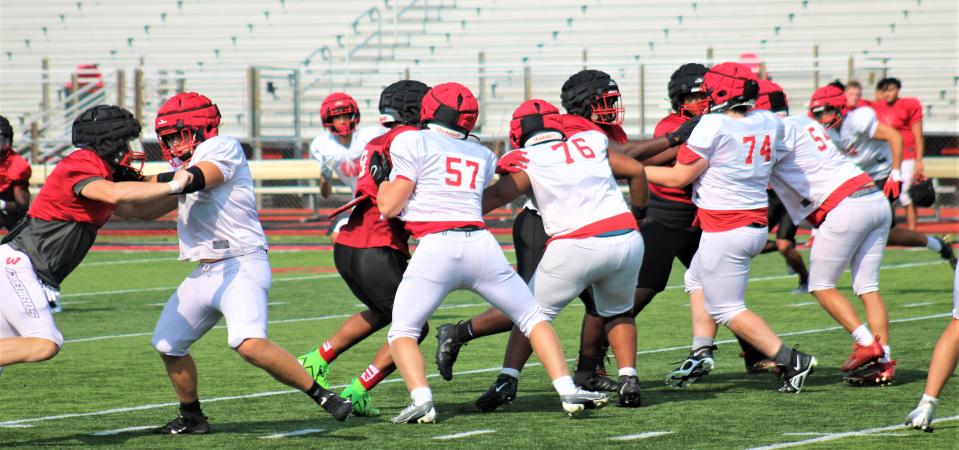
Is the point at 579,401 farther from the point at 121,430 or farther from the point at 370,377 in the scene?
the point at 121,430

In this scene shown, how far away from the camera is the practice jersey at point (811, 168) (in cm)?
830

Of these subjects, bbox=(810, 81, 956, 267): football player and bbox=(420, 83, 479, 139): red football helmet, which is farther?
bbox=(810, 81, 956, 267): football player

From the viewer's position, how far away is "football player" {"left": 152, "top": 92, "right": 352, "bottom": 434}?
6.61m

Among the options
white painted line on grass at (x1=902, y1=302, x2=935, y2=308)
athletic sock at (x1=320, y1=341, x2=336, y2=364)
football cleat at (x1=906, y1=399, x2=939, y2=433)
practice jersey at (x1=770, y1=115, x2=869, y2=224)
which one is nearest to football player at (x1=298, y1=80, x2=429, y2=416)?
athletic sock at (x1=320, y1=341, x2=336, y2=364)

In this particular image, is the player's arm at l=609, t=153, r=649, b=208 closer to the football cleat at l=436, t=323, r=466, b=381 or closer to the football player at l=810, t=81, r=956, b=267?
the football cleat at l=436, t=323, r=466, b=381

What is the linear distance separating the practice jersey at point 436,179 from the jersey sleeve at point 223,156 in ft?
2.41

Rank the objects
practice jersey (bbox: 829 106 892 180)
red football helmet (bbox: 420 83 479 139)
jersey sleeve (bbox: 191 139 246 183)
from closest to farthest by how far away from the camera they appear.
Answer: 1. jersey sleeve (bbox: 191 139 246 183)
2. red football helmet (bbox: 420 83 479 139)
3. practice jersey (bbox: 829 106 892 180)

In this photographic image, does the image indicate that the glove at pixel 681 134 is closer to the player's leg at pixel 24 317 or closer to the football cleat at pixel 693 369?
the football cleat at pixel 693 369

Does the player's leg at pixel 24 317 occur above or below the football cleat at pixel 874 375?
above

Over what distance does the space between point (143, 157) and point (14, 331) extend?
3.20 feet

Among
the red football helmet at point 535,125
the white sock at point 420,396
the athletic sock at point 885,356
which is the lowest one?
the athletic sock at point 885,356

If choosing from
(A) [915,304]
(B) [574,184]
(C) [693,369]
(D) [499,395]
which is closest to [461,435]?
(D) [499,395]

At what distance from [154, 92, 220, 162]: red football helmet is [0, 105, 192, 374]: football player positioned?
14 centimetres

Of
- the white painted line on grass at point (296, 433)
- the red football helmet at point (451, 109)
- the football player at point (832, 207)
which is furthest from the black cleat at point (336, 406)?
the football player at point (832, 207)
